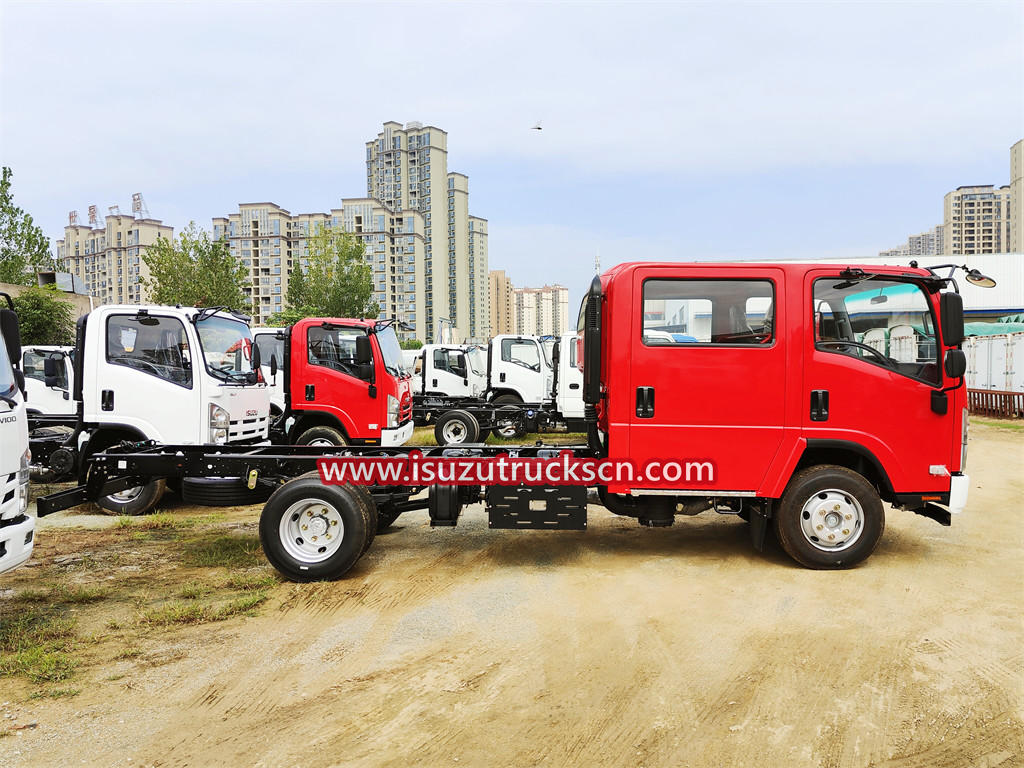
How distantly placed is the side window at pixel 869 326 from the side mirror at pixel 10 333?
217 inches

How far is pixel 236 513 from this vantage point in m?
8.04

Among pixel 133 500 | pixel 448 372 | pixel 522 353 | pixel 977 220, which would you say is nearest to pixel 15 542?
pixel 133 500

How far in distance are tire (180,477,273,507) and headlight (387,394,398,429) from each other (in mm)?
3545

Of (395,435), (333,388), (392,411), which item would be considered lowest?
(395,435)

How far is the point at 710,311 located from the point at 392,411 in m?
5.39

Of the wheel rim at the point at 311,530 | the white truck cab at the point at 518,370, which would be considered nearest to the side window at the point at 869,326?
the wheel rim at the point at 311,530

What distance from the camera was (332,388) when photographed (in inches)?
368

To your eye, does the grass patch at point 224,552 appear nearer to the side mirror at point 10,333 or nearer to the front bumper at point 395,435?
the side mirror at point 10,333

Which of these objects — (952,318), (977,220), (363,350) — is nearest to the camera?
(952,318)

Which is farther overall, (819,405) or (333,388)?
(333,388)

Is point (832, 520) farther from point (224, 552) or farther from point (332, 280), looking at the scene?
point (332, 280)

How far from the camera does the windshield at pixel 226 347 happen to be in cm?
753

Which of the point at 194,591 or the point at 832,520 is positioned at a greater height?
the point at 832,520

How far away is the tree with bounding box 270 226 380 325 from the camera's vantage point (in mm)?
28625
